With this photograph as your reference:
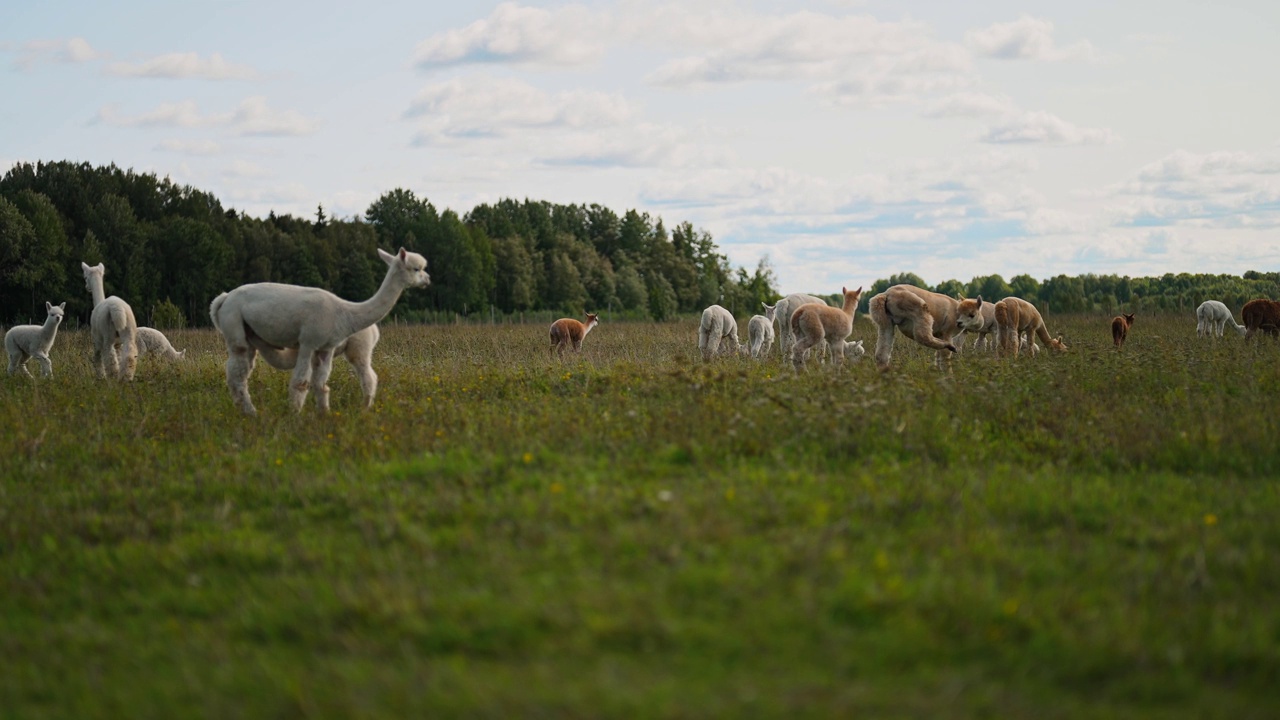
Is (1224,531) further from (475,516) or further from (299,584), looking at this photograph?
(299,584)

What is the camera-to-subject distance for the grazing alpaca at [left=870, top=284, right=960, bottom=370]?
595 inches

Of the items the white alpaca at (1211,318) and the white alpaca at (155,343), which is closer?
the white alpaca at (155,343)

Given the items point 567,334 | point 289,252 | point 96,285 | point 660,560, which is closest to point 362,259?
point 289,252

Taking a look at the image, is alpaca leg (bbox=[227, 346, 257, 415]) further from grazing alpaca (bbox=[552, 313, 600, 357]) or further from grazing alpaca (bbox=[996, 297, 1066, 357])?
grazing alpaca (bbox=[996, 297, 1066, 357])

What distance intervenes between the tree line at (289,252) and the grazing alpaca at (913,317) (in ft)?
A: 91.5

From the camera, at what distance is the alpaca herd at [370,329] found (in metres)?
11.0

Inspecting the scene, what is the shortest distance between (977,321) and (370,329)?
403 inches

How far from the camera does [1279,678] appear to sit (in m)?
4.11

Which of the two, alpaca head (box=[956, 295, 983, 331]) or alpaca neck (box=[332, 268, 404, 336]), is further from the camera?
alpaca head (box=[956, 295, 983, 331])

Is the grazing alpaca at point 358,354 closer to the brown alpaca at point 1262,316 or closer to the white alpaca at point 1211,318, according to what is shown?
the brown alpaca at point 1262,316

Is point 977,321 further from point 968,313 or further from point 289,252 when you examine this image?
point 289,252

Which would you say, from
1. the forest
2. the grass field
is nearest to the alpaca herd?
the grass field

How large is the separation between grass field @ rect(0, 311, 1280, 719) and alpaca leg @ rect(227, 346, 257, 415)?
0.74 meters

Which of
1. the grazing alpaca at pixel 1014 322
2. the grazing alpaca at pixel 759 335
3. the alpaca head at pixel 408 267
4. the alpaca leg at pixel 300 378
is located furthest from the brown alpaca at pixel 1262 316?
the alpaca leg at pixel 300 378
